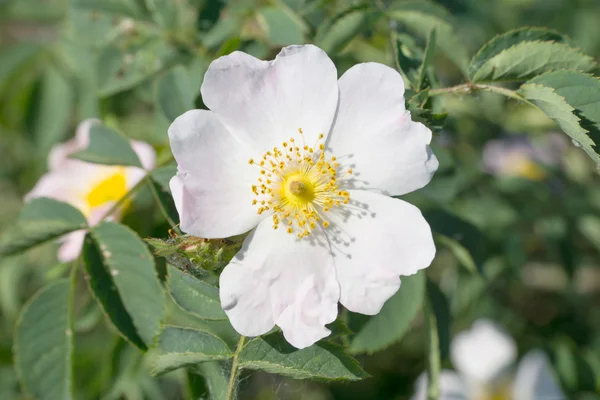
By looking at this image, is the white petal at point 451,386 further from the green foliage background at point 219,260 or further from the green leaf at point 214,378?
the green leaf at point 214,378

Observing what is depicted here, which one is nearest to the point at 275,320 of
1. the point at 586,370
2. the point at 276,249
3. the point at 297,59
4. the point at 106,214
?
the point at 276,249

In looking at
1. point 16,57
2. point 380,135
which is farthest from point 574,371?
point 16,57

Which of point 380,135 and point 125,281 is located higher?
point 380,135

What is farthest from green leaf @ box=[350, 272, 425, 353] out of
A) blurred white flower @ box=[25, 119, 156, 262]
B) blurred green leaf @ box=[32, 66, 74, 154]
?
blurred green leaf @ box=[32, 66, 74, 154]

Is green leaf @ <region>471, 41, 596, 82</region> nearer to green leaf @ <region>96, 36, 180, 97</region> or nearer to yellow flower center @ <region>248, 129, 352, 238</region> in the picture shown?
yellow flower center @ <region>248, 129, 352, 238</region>

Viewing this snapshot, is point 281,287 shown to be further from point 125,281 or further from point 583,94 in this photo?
point 583,94

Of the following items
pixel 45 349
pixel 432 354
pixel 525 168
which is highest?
pixel 45 349

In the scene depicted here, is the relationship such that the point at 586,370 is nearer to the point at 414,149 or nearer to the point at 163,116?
the point at 414,149
